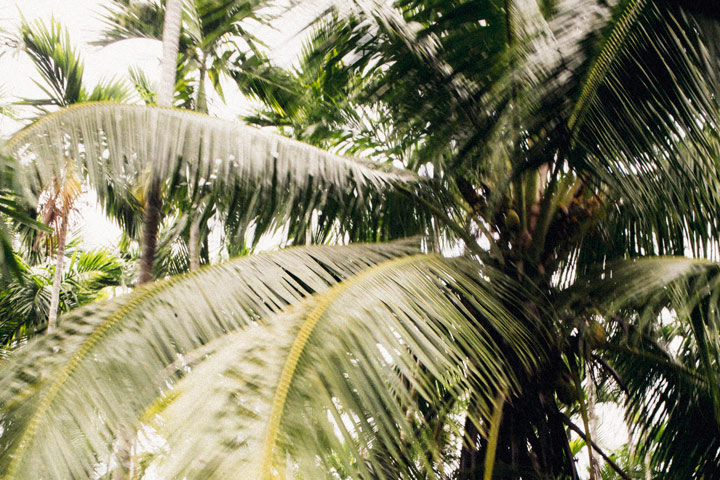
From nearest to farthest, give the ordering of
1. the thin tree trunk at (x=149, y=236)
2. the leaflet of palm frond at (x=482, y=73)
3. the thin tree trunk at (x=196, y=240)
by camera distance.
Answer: the leaflet of palm frond at (x=482, y=73) → the thin tree trunk at (x=149, y=236) → the thin tree trunk at (x=196, y=240)

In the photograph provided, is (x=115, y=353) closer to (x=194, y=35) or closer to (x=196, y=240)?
(x=196, y=240)

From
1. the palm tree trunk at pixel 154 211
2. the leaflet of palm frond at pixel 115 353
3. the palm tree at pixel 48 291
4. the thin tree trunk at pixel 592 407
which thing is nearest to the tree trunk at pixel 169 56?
the palm tree trunk at pixel 154 211

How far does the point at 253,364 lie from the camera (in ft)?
2.91

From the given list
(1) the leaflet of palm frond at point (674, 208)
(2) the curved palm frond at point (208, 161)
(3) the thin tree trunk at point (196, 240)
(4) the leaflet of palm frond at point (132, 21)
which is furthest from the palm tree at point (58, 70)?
(1) the leaflet of palm frond at point (674, 208)

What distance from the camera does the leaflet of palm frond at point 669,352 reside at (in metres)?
1.58

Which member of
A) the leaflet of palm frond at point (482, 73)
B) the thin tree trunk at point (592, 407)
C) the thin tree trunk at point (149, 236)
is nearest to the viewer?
the leaflet of palm frond at point (482, 73)

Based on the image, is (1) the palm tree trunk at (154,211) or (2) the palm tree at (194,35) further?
(2) the palm tree at (194,35)

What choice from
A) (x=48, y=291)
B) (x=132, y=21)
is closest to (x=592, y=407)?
(x=132, y=21)

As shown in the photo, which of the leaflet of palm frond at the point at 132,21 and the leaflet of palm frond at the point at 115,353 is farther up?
the leaflet of palm frond at the point at 132,21

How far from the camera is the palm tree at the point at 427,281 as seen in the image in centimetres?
95

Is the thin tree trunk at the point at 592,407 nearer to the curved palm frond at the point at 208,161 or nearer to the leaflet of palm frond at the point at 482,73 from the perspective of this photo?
the leaflet of palm frond at the point at 482,73

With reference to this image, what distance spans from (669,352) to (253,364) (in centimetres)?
215

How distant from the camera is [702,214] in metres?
1.60

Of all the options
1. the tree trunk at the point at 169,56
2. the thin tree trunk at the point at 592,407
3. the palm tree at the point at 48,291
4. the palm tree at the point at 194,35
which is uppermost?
the palm tree at the point at 194,35
